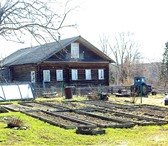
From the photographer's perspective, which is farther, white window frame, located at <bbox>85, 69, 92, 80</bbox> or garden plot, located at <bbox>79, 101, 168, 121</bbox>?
white window frame, located at <bbox>85, 69, 92, 80</bbox>

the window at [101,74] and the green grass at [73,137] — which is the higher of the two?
the window at [101,74]

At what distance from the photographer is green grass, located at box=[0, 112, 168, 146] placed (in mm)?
9508

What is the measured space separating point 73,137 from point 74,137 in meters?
0.03

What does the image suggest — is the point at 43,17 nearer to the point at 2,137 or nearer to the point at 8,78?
the point at 2,137

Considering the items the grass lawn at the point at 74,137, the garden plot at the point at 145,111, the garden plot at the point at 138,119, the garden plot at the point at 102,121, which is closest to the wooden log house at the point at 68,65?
the garden plot at the point at 145,111

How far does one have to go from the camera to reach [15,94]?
26.1m

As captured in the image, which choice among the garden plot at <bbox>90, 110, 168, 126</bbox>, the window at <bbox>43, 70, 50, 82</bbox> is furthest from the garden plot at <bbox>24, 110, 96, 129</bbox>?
the window at <bbox>43, 70, 50, 82</bbox>

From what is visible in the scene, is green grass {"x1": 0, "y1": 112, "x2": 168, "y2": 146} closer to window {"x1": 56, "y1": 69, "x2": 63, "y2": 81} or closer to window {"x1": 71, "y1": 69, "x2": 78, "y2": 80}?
window {"x1": 56, "y1": 69, "x2": 63, "y2": 81}

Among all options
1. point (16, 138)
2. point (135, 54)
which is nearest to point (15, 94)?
point (16, 138)

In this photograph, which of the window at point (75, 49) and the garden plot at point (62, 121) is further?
the window at point (75, 49)

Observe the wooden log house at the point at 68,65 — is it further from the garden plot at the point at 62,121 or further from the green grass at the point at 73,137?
the green grass at the point at 73,137

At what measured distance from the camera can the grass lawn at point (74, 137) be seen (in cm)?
949

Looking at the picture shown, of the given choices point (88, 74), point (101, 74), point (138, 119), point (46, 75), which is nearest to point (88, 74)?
point (88, 74)

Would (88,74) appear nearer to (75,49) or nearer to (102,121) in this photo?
(75,49)
